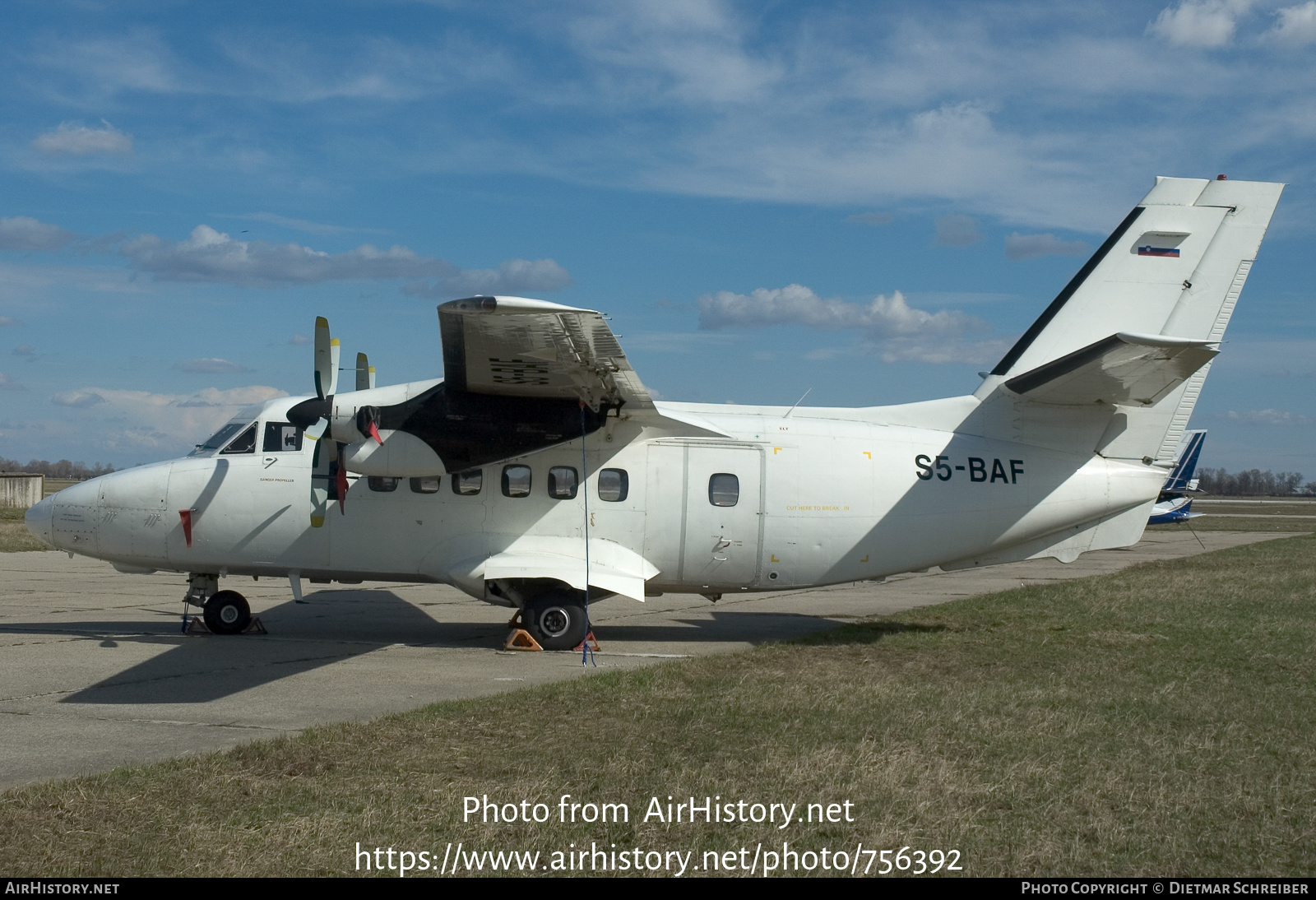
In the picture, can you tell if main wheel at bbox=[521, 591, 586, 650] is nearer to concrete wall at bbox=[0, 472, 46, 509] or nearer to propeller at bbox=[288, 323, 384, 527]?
propeller at bbox=[288, 323, 384, 527]

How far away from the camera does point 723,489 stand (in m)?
14.4

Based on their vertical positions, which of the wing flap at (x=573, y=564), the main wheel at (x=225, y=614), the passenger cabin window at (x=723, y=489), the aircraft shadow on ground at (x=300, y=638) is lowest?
the aircraft shadow on ground at (x=300, y=638)

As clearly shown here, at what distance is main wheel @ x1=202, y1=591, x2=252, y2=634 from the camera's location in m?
14.9

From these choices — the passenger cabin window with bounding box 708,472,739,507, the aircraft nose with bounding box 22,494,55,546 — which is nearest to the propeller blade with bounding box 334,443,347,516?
the aircraft nose with bounding box 22,494,55,546

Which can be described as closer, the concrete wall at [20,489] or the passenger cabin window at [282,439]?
the passenger cabin window at [282,439]

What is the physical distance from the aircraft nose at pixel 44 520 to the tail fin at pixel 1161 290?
13649 mm

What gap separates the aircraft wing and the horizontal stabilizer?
546 centimetres

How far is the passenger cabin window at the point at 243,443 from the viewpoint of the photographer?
47.6 feet

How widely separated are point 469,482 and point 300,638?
11.4 feet

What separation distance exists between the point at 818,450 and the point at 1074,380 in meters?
3.50

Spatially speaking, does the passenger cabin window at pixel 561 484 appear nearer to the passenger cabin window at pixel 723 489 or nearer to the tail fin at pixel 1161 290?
the passenger cabin window at pixel 723 489

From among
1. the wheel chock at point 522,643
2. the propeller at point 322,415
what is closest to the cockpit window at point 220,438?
the propeller at point 322,415

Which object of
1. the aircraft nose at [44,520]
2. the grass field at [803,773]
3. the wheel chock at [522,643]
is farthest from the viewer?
the aircraft nose at [44,520]

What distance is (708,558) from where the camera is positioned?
47.3 ft
